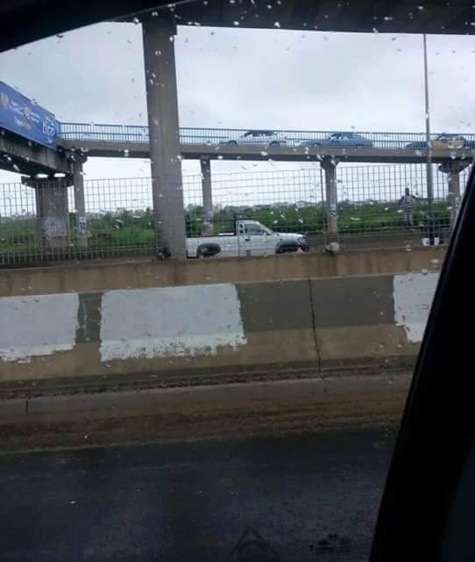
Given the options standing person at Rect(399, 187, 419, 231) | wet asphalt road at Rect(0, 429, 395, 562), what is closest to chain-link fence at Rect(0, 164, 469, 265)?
standing person at Rect(399, 187, 419, 231)

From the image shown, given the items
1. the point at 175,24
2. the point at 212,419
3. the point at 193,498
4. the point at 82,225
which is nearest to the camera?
the point at 193,498

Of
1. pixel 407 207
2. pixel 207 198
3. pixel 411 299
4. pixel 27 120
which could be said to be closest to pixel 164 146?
pixel 27 120

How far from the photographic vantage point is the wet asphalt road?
4.02 meters

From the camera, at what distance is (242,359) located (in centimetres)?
788

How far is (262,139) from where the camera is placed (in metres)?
12.6

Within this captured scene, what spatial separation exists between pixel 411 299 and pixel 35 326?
12.8ft

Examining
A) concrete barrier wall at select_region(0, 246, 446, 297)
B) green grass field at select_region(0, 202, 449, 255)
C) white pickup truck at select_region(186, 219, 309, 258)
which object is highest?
green grass field at select_region(0, 202, 449, 255)

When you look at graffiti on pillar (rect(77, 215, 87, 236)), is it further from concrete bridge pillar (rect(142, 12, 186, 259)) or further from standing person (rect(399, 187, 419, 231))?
standing person (rect(399, 187, 419, 231))

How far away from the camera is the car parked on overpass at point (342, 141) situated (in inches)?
472

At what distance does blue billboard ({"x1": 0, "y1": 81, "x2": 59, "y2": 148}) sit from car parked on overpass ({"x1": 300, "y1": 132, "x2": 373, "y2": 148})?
16.2 feet

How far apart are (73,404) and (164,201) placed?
18.8 feet

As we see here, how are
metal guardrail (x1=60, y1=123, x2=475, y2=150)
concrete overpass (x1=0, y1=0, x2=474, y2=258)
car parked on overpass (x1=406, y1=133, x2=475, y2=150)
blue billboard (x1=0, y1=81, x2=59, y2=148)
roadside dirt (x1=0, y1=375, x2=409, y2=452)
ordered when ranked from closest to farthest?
concrete overpass (x1=0, y1=0, x2=474, y2=258) < roadside dirt (x1=0, y1=375, x2=409, y2=452) < car parked on overpass (x1=406, y1=133, x2=475, y2=150) < metal guardrail (x1=60, y1=123, x2=475, y2=150) < blue billboard (x1=0, y1=81, x2=59, y2=148)

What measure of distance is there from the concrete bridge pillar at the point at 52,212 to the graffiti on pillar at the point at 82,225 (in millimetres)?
202

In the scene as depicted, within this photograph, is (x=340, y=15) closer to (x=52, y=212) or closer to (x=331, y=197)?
(x=331, y=197)
